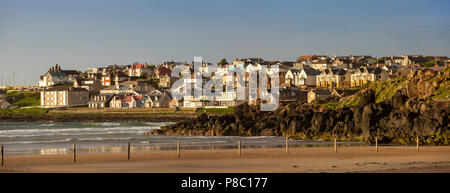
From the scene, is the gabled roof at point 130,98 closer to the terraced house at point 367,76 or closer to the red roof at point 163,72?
the terraced house at point 367,76

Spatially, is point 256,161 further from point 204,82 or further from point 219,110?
point 204,82

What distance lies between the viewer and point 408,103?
43906 mm

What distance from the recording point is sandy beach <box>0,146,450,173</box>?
22.0 m

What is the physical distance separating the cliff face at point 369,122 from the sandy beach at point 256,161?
7052 millimetres

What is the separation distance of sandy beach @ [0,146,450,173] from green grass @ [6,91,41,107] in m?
106

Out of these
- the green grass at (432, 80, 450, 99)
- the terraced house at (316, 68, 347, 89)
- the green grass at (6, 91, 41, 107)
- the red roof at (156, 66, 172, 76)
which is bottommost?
the green grass at (6, 91, 41, 107)

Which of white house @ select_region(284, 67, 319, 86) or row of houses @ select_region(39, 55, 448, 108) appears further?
white house @ select_region(284, 67, 319, 86)

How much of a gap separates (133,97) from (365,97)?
208 ft

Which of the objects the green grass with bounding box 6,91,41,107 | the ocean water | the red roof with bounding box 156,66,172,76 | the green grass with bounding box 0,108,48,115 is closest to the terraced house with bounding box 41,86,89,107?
the green grass with bounding box 0,108,48,115

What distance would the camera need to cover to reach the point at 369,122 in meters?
40.9
